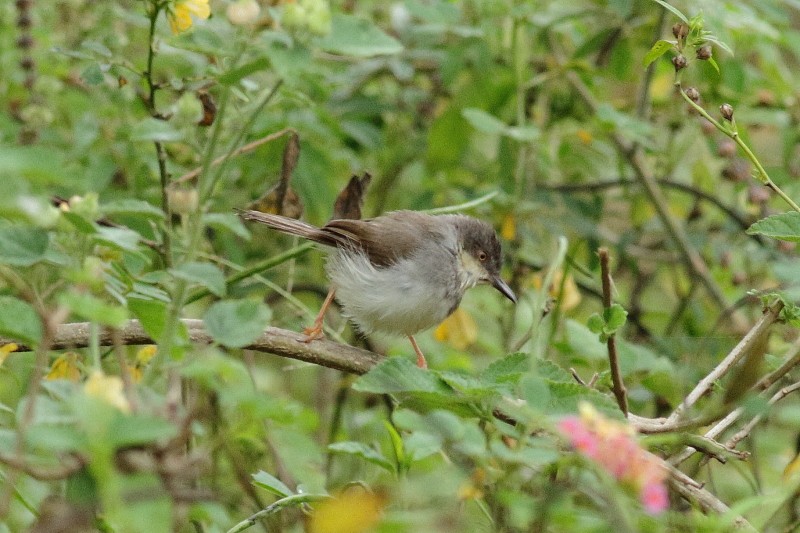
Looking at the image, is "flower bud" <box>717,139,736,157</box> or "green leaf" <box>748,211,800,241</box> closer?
"green leaf" <box>748,211,800,241</box>

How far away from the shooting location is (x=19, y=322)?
1611 millimetres

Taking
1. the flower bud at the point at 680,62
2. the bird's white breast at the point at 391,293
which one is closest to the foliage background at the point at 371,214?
the bird's white breast at the point at 391,293

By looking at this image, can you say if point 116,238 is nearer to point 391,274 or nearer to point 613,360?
point 613,360

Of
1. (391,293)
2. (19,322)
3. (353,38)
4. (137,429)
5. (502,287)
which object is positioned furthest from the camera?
(502,287)

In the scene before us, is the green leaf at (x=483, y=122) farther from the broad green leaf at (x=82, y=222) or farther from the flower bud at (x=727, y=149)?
the broad green leaf at (x=82, y=222)

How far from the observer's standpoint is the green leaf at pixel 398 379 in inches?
74.0

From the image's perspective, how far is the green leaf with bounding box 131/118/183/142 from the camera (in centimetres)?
216

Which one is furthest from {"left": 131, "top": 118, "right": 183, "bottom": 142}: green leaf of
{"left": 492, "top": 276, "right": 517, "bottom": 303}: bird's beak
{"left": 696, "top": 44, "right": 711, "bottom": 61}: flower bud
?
{"left": 492, "top": 276, "right": 517, "bottom": 303}: bird's beak

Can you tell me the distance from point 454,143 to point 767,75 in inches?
65.8

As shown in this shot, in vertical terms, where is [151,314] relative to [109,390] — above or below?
below

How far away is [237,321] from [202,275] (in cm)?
9

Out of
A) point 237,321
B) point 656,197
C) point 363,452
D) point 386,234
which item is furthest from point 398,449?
point 656,197

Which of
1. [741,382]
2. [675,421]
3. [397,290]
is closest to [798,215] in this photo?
[675,421]

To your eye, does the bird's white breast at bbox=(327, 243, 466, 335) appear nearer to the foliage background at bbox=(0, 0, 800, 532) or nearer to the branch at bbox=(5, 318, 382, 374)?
the foliage background at bbox=(0, 0, 800, 532)
